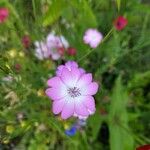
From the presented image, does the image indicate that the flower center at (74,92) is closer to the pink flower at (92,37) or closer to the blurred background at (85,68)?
the blurred background at (85,68)

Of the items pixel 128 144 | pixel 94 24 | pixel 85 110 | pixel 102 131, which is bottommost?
pixel 85 110

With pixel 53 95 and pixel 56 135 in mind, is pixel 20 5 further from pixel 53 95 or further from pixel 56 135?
pixel 53 95

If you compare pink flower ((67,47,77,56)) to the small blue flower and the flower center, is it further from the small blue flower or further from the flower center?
the flower center

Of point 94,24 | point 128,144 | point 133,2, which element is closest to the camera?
point 128,144

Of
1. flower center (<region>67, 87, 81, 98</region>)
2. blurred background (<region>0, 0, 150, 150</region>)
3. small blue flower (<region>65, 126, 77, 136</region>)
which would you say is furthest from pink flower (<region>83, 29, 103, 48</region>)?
flower center (<region>67, 87, 81, 98</region>)

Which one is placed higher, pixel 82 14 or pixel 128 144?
pixel 82 14

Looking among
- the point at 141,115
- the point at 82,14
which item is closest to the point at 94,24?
the point at 82,14

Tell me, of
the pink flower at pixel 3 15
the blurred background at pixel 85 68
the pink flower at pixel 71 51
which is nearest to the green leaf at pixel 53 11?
the blurred background at pixel 85 68
